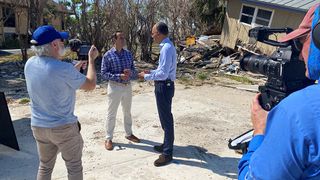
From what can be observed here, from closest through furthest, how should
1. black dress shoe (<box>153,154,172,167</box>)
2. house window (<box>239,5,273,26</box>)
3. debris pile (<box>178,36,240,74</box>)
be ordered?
black dress shoe (<box>153,154,172,167</box>), debris pile (<box>178,36,240,74</box>), house window (<box>239,5,273,26</box>)

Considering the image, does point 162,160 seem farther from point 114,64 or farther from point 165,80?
point 114,64

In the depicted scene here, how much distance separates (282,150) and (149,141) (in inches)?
181

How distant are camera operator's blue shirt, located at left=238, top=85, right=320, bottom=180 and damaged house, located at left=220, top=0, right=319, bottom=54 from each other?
15.4 metres

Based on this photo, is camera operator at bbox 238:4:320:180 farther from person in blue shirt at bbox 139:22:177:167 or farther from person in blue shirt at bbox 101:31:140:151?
person in blue shirt at bbox 101:31:140:151

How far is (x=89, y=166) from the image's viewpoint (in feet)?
15.3

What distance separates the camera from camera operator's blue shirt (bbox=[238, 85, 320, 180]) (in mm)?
1041

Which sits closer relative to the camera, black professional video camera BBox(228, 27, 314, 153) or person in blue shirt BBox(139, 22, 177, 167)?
black professional video camera BBox(228, 27, 314, 153)

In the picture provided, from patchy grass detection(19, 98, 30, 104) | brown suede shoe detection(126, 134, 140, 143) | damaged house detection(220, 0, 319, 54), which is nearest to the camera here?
brown suede shoe detection(126, 134, 140, 143)

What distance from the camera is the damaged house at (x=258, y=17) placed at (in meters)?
15.9

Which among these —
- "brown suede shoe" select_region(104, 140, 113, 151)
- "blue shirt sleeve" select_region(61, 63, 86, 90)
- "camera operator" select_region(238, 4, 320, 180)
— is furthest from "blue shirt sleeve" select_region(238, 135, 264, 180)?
"brown suede shoe" select_region(104, 140, 113, 151)

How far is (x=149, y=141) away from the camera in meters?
5.61

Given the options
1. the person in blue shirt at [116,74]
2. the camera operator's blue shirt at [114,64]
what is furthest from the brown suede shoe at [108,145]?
the camera operator's blue shirt at [114,64]

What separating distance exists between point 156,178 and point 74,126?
1.51m

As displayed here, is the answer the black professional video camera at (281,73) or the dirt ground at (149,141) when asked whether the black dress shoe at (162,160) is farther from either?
the black professional video camera at (281,73)
